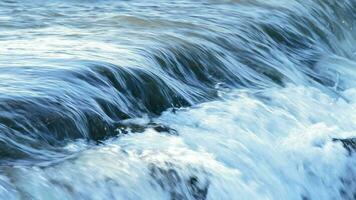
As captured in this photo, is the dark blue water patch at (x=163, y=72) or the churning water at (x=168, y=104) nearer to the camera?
the churning water at (x=168, y=104)

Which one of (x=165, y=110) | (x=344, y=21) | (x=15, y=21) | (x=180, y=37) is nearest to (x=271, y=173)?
(x=165, y=110)

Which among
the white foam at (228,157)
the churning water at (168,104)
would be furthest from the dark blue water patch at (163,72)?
the white foam at (228,157)

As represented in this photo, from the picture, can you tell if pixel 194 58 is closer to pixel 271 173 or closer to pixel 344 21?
pixel 271 173

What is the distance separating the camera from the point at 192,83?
7293 mm

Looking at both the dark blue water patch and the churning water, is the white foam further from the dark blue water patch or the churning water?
the dark blue water patch

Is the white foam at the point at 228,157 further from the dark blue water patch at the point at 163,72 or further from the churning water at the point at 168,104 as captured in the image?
the dark blue water patch at the point at 163,72

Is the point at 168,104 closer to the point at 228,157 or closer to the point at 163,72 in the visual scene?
the point at 163,72

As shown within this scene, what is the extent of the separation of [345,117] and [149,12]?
87.5 inches

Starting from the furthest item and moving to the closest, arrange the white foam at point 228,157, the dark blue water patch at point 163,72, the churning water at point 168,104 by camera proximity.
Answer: the dark blue water patch at point 163,72
the churning water at point 168,104
the white foam at point 228,157

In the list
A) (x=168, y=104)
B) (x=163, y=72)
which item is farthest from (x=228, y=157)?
(x=163, y=72)

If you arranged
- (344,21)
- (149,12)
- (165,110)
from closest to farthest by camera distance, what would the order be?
(165,110) → (149,12) → (344,21)

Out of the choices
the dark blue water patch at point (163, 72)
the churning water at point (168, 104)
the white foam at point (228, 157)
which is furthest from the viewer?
the dark blue water patch at point (163, 72)

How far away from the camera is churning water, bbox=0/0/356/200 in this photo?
5.36 metres

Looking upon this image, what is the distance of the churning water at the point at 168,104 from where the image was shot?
536 cm
